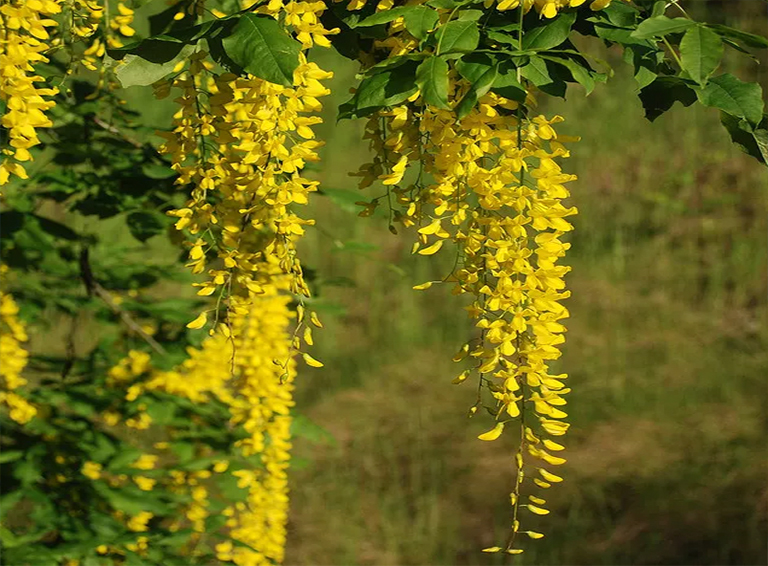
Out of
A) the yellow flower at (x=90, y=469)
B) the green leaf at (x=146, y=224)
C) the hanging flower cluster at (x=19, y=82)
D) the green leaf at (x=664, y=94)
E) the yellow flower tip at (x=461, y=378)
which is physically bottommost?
the yellow flower at (x=90, y=469)

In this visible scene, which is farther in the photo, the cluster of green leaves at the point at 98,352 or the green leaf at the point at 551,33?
the cluster of green leaves at the point at 98,352

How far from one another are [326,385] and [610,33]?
408 cm

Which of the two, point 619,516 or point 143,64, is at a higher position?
point 143,64

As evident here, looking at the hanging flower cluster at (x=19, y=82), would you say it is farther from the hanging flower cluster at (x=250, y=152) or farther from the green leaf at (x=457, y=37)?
the green leaf at (x=457, y=37)

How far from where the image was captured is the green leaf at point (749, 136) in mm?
1263

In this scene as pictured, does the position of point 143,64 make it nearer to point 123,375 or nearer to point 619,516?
point 123,375

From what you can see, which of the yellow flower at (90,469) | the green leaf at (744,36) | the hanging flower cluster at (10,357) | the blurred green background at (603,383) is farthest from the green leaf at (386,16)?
the blurred green background at (603,383)

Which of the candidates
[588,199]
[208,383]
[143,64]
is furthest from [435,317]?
[143,64]

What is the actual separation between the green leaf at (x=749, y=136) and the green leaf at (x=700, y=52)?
0.33ft

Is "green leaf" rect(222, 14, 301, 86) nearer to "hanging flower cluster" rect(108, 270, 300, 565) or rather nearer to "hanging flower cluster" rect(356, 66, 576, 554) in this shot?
"hanging flower cluster" rect(356, 66, 576, 554)

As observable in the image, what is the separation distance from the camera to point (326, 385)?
5.23 m

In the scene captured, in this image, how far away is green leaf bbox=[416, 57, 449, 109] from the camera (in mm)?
1164

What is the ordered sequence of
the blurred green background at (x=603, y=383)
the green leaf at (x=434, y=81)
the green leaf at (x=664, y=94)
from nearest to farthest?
the green leaf at (x=434, y=81), the green leaf at (x=664, y=94), the blurred green background at (x=603, y=383)

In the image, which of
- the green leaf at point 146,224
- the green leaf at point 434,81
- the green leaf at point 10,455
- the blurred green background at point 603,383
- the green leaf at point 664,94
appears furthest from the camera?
the blurred green background at point 603,383
